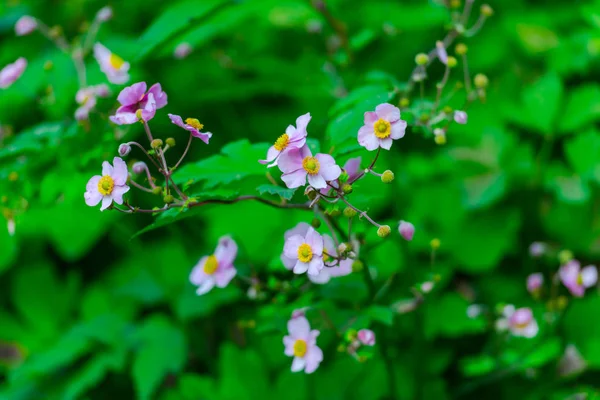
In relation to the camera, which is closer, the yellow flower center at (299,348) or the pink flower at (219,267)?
the yellow flower center at (299,348)

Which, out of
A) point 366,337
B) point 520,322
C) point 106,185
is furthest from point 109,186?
point 520,322

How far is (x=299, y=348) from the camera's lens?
4.11ft

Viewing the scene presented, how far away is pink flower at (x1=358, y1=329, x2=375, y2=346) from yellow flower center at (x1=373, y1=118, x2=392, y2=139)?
1.45 feet

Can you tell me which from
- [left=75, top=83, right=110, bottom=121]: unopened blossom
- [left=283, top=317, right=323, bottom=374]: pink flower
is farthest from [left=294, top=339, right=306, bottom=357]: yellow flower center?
[left=75, top=83, right=110, bottom=121]: unopened blossom

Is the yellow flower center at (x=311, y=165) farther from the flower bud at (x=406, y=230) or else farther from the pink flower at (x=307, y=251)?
the flower bud at (x=406, y=230)

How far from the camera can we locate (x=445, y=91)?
2.37 meters

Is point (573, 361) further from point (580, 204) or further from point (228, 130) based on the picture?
point (228, 130)

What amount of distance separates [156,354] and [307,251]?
3.32 feet

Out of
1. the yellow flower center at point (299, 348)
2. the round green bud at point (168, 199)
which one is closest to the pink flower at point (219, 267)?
the yellow flower center at point (299, 348)

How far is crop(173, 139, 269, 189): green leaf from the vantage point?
46.0 inches

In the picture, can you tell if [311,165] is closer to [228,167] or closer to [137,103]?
[228,167]

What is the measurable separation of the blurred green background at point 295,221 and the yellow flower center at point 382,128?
303mm

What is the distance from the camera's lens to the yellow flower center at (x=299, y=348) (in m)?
1.24

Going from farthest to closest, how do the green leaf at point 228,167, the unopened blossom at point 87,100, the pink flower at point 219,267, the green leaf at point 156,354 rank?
A: 1. the green leaf at point 156,354
2. the unopened blossom at point 87,100
3. the pink flower at point 219,267
4. the green leaf at point 228,167
